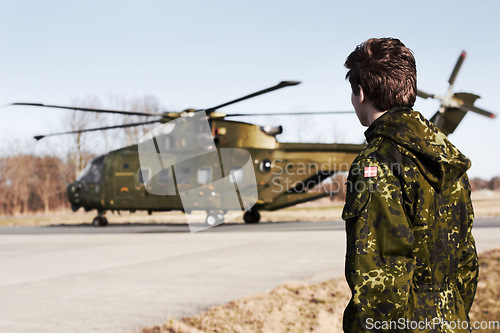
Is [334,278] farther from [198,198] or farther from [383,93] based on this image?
[198,198]

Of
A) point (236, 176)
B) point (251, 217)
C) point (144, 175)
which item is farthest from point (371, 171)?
point (251, 217)

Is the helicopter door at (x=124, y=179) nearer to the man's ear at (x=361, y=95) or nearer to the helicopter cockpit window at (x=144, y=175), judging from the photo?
the helicopter cockpit window at (x=144, y=175)

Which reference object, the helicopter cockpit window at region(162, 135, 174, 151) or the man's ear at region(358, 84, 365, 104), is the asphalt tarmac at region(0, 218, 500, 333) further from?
the man's ear at region(358, 84, 365, 104)

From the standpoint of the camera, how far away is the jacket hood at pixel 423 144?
1.58 meters

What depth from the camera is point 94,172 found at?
1866 centimetres

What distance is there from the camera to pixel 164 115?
1321 centimetres

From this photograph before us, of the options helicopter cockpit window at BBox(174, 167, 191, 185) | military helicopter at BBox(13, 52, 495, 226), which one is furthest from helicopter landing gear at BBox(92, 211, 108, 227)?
helicopter cockpit window at BBox(174, 167, 191, 185)

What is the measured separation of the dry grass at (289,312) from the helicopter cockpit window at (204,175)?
1038 cm

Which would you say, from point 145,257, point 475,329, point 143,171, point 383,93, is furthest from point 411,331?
point 143,171

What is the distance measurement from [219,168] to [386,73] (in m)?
14.7

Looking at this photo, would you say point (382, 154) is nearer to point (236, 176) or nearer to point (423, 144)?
point (423, 144)

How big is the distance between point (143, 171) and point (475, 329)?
14.3 meters

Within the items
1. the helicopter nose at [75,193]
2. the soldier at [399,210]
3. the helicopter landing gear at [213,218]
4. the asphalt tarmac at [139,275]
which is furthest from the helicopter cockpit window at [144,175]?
the soldier at [399,210]

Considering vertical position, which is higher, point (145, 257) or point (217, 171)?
point (217, 171)
